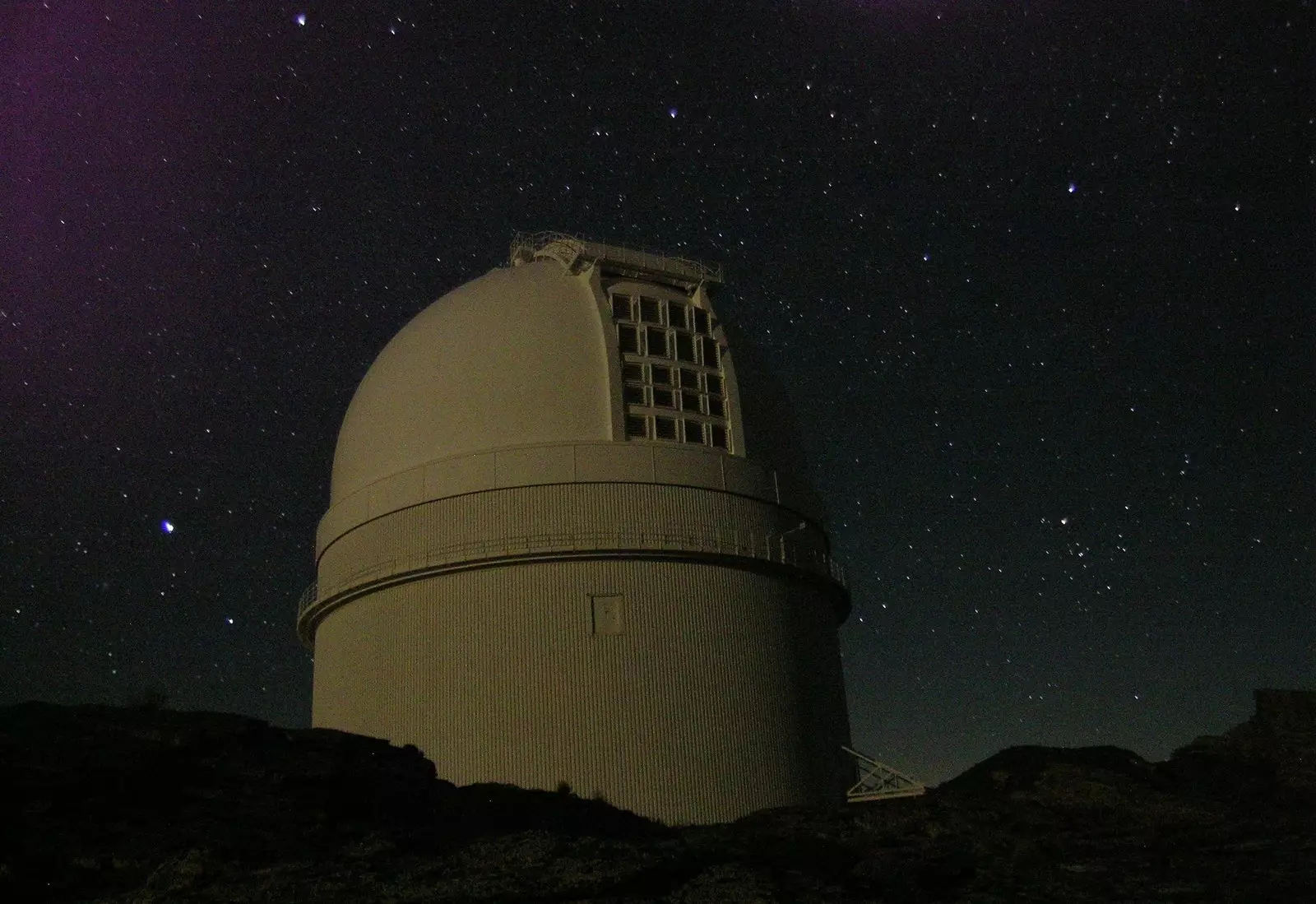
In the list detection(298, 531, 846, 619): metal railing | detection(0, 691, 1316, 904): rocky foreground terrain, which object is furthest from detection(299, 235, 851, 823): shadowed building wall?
detection(0, 691, 1316, 904): rocky foreground terrain

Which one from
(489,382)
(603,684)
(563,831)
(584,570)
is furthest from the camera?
(489,382)

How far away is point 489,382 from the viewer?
69.8 feet

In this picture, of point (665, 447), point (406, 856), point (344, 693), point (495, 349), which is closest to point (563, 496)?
point (665, 447)

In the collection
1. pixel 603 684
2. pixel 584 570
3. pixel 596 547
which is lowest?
pixel 603 684

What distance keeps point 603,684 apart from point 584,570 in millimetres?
1963

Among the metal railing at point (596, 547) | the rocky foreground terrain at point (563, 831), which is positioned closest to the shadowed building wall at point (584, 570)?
the metal railing at point (596, 547)

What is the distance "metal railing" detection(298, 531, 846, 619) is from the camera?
19703 mm

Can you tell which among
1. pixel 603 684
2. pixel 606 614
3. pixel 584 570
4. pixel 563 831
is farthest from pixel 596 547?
pixel 563 831

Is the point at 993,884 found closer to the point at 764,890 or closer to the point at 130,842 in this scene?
the point at 764,890

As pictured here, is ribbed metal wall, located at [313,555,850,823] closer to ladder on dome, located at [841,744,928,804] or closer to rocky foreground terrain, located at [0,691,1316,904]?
ladder on dome, located at [841,744,928,804]

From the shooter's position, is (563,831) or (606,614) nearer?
(563,831)

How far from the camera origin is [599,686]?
1900 cm

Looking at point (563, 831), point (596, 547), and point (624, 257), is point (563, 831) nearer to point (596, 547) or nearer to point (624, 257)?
point (596, 547)

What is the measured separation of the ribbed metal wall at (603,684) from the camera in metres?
18.7
